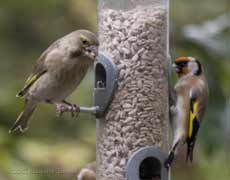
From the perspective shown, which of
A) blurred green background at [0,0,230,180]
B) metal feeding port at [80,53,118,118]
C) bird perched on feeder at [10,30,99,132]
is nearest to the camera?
metal feeding port at [80,53,118,118]

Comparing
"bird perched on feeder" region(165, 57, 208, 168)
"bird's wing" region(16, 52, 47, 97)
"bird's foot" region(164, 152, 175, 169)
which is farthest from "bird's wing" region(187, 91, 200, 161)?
Answer: "bird's wing" region(16, 52, 47, 97)

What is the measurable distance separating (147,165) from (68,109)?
2.26ft

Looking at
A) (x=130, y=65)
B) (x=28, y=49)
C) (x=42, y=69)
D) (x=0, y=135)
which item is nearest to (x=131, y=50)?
(x=130, y=65)

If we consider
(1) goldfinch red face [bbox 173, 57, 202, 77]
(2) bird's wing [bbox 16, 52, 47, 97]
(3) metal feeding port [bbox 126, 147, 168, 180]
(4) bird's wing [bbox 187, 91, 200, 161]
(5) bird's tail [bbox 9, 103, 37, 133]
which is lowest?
(3) metal feeding port [bbox 126, 147, 168, 180]

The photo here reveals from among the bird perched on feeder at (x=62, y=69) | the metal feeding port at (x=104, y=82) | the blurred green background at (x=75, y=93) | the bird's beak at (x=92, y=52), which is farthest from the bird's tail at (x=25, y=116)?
the metal feeding port at (x=104, y=82)

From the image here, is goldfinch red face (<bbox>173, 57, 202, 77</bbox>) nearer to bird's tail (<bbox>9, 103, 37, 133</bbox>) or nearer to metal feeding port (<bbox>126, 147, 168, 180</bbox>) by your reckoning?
metal feeding port (<bbox>126, 147, 168, 180</bbox>)

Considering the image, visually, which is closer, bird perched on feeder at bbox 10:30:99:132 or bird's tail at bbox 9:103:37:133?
bird perched on feeder at bbox 10:30:99:132

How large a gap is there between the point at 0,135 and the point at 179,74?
203 cm

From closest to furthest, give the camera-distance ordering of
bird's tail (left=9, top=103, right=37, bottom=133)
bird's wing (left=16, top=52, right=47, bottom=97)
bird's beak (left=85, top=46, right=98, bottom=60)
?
bird's beak (left=85, top=46, right=98, bottom=60) → bird's wing (left=16, top=52, right=47, bottom=97) → bird's tail (left=9, top=103, right=37, bottom=133)

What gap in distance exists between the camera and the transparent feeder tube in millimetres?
6398

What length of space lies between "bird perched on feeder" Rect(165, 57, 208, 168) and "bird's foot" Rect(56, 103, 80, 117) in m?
0.67

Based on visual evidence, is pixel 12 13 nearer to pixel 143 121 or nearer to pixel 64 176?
pixel 64 176

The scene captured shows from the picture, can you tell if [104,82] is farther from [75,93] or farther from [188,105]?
[75,93]

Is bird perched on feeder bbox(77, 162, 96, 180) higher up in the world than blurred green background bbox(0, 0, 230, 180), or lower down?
lower down
